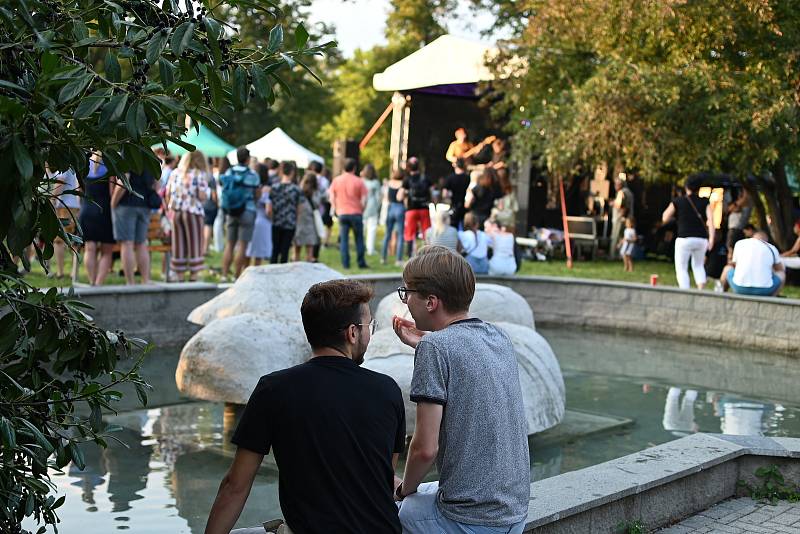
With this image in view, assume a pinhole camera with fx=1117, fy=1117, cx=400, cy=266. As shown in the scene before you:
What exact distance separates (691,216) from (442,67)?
33.3 ft

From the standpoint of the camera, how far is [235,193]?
50.2ft

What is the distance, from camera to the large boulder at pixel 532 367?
8.12 meters

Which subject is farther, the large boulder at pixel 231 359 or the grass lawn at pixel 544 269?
the grass lawn at pixel 544 269

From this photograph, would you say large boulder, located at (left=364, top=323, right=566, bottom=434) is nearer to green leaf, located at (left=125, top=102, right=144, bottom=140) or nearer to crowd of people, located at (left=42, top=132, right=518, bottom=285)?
crowd of people, located at (left=42, top=132, right=518, bottom=285)

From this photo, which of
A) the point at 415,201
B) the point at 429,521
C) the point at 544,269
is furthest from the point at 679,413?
the point at 544,269

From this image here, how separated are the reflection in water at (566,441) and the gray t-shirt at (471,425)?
2807 mm

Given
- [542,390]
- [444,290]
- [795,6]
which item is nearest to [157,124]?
[444,290]

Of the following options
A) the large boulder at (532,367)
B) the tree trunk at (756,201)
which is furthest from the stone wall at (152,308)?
the tree trunk at (756,201)

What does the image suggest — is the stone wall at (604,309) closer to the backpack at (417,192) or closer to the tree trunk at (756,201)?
the backpack at (417,192)

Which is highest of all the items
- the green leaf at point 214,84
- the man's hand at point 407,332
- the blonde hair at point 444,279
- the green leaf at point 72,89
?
the green leaf at point 214,84

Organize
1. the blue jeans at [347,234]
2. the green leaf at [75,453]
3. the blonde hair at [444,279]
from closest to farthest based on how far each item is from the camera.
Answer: the green leaf at [75,453] → the blonde hair at [444,279] → the blue jeans at [347,234]

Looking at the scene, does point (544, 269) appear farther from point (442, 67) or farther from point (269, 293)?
point (269, 293)

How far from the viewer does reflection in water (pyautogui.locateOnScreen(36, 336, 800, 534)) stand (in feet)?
21.2

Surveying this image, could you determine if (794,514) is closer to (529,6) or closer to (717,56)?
(717,56)
